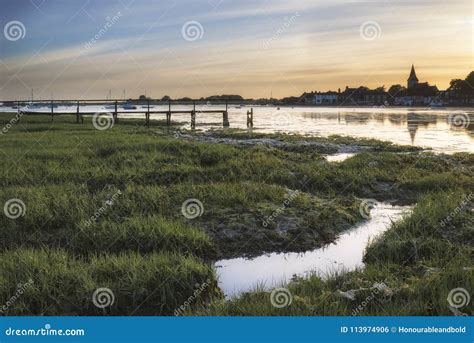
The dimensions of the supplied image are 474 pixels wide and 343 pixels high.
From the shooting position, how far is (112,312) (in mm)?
5875

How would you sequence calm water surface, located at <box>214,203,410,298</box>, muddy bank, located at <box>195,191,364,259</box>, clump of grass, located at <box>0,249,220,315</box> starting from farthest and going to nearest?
muddy bank, located at <box>195,191,364,259</box>
calm water surface, located at <box>214,203,410,298</box>
clump of grass, located at <box>0,249,220,315</box>

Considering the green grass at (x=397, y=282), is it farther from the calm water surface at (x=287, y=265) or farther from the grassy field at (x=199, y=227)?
the calm water surface at (x=287, y=265)

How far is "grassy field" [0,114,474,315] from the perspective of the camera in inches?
235

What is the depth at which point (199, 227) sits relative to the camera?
9.17 m

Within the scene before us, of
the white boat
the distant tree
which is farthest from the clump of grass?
the white boat

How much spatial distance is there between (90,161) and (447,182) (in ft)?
38.9

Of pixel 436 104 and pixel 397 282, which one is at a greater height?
pixel 436 104

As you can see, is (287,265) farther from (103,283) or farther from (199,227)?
(103,283)

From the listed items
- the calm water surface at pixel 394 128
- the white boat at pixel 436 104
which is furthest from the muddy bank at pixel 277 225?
the white boat at pixel 436 104

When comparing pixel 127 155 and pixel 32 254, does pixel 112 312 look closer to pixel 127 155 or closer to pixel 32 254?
pixel 32 254

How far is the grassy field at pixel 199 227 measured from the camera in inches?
235

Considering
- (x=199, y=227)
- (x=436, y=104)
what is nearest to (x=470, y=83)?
(x=436, y=104)

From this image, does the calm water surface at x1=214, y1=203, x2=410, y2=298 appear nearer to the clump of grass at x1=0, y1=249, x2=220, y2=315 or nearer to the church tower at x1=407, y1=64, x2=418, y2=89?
the clump of grass at x1=0, y1=249, x2=220, y2=315
